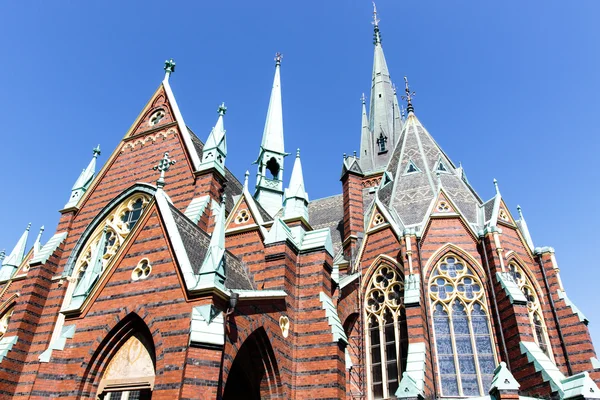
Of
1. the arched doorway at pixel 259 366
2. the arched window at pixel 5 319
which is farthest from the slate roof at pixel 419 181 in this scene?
the arched window at pixel 5 319

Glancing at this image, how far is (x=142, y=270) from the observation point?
11.9 metres

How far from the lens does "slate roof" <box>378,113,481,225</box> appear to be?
1933 centimetres

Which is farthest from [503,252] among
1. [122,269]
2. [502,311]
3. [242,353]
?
[122,269]

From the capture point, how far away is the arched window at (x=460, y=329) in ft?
48.7

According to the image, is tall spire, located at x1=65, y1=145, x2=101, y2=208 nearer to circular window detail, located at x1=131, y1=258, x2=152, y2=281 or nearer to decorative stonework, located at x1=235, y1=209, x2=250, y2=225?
decorative stonework, located at x1=235, y1=209, x2=250, y2=225

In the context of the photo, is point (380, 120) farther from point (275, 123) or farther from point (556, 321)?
point (556, 321)

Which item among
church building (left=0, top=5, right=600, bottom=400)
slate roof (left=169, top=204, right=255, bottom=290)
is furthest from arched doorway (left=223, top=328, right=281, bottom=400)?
slate roof (left=169, top=204, right=255, bottom=290)

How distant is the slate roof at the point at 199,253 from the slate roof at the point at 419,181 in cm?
767

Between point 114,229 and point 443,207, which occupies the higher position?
point 443,207

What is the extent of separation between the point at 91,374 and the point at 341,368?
20.9 feet

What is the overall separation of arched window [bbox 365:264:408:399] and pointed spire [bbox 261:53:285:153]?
14275 mm

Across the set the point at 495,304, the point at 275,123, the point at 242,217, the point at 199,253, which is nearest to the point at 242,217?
the point at 242,217

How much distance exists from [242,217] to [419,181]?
8451mm

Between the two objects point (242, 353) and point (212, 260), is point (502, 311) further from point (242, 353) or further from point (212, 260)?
point (212, 260)
